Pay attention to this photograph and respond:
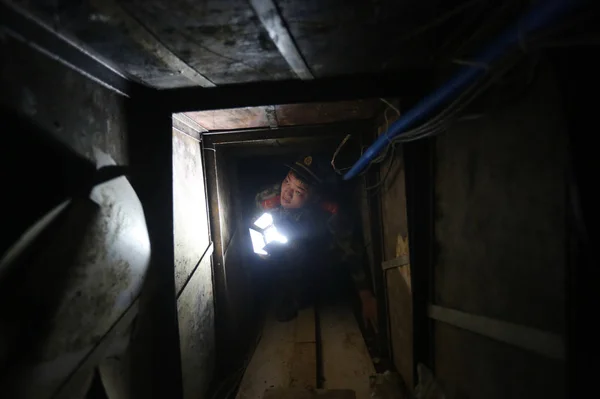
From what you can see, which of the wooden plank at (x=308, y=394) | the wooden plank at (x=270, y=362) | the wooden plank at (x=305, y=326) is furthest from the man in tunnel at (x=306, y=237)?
the wooden plank at (x=308, y=394)

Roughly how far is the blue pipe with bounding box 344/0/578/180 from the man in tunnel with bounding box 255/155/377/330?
73.6 inches

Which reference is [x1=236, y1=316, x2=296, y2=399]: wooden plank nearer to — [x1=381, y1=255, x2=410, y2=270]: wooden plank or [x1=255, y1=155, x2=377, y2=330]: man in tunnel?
[x1=255, y1=155, x2=377, y2=330]: man in tunnel

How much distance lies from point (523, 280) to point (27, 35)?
5.26 ft

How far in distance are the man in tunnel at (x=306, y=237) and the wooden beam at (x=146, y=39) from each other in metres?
2.05

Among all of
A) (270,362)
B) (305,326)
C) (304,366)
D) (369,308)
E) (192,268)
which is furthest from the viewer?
(305,326)

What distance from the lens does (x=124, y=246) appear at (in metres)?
1.43

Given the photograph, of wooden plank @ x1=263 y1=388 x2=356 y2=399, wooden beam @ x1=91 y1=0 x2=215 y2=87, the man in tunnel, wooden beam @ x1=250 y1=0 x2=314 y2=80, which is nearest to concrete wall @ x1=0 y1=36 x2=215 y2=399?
wooden beam @ x1=91 y1=0 x2=215 y2=87

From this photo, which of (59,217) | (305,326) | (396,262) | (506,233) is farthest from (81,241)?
(305,326)

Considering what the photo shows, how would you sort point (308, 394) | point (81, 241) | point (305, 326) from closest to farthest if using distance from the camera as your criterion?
1. point (81, 241)
2. point (308, 394)
3. point (305, 326)

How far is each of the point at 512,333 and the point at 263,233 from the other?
8.65 ft

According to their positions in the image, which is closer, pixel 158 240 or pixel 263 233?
pixel 158 240

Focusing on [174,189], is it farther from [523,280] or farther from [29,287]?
[523,280]

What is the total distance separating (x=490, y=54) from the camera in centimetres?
92

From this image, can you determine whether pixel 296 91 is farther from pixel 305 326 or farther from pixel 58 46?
pixel 305 326
